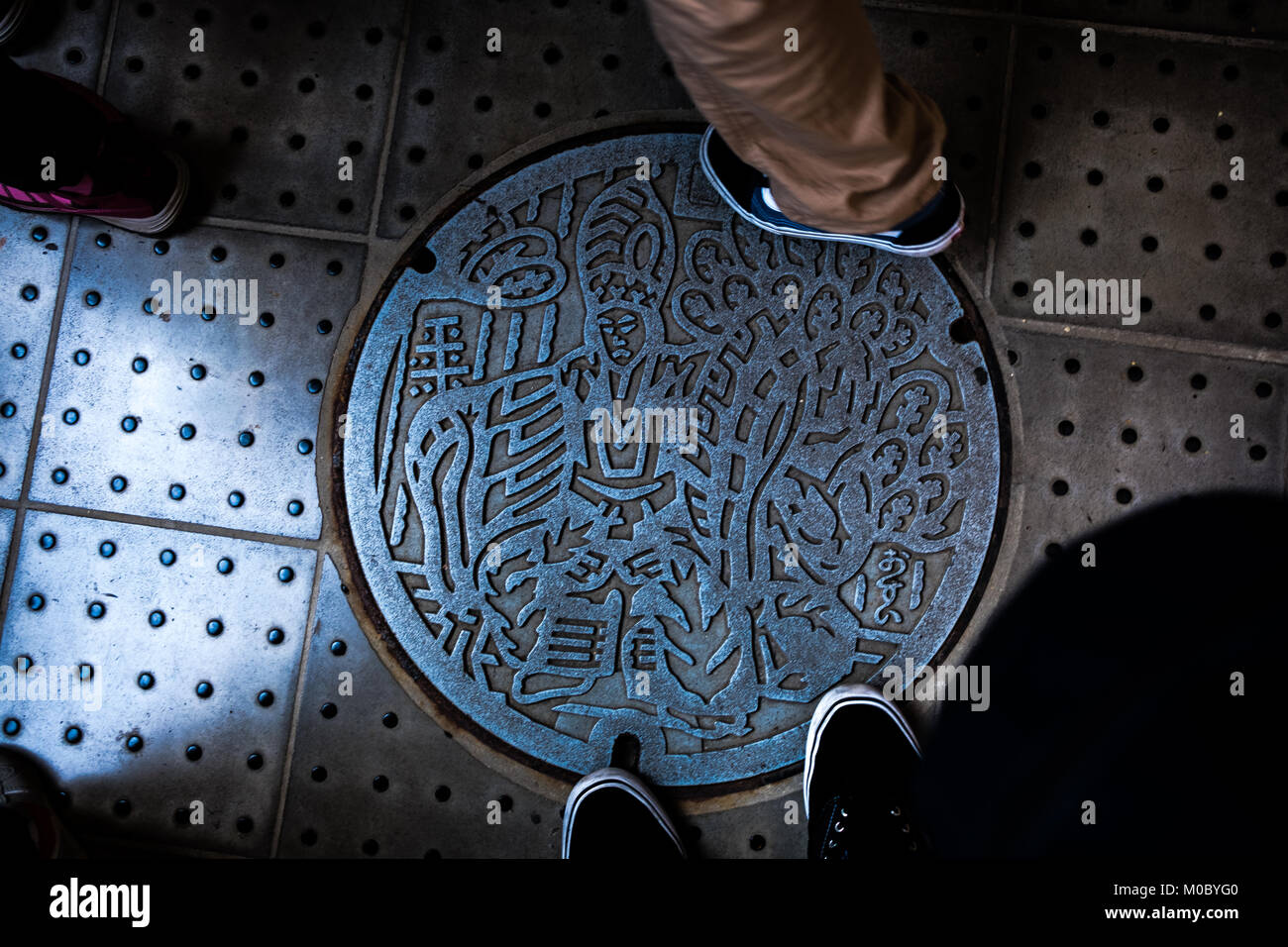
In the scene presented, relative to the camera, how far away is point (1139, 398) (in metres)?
1.39

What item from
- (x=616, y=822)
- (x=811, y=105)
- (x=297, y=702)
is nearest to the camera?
(x=811, y=105)

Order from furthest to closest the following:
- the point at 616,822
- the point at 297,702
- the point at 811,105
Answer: the point at 297,702 < the point at 616,822 < the point at 811,105

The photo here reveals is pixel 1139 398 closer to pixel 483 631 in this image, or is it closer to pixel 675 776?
pixel 675 776

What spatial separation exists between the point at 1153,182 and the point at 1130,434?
0.44 metres

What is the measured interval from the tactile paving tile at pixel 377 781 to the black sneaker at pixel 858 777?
44 centimetres

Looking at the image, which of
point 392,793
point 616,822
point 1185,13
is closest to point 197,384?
point 392,793

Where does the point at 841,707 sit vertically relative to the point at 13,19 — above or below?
below

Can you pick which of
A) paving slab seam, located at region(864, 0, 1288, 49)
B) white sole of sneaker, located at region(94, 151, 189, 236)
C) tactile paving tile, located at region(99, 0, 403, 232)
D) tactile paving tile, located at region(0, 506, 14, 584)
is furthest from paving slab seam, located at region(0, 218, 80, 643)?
paving slab seam, located at region(864, 0, 1288, 49)

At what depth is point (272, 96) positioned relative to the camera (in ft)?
4.79

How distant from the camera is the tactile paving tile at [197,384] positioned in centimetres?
143

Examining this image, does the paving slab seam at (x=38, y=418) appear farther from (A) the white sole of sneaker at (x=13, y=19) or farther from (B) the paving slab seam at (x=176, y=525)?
(A) the white sole of sneaker at (x=13, y=19)

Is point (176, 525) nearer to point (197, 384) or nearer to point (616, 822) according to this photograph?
point (197, 384)

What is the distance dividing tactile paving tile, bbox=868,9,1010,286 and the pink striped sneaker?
1249mm

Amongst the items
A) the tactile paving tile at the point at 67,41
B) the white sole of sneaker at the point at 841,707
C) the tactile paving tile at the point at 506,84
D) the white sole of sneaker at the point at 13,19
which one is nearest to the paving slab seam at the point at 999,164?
the tactile paving tile at the point at 506,84
